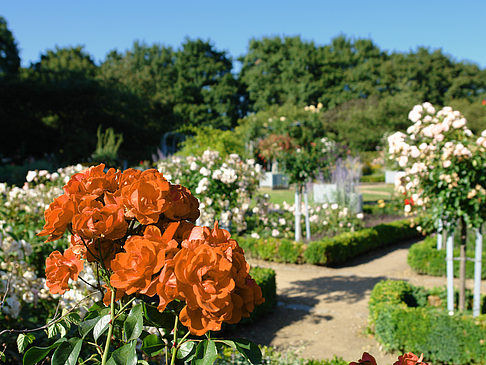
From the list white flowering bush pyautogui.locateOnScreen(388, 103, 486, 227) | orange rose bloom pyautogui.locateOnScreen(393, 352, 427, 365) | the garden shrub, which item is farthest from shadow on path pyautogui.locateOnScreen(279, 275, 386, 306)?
orange rose bloom pyautogui.locateOnScreen(393, 352, 427, 365)

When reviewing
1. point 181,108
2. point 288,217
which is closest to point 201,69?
point 181,108

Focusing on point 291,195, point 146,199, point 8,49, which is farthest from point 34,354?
point 8,49

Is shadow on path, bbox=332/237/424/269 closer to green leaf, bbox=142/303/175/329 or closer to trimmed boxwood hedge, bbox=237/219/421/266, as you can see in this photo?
trimmed boxwood hedge, bbox=237/219/421/266

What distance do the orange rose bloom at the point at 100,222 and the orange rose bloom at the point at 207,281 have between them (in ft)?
0.61

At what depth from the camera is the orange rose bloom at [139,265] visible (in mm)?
812

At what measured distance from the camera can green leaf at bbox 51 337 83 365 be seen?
84 centimetres

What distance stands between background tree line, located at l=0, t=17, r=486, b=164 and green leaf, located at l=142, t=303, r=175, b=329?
19589mm

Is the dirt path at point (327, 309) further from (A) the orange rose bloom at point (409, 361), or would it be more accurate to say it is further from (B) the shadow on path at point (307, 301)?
(A) the orange rose bloom at point (409, 361)

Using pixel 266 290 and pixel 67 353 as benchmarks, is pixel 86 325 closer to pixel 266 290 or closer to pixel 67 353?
pixel 67 353

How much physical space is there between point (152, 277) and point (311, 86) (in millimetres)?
30986

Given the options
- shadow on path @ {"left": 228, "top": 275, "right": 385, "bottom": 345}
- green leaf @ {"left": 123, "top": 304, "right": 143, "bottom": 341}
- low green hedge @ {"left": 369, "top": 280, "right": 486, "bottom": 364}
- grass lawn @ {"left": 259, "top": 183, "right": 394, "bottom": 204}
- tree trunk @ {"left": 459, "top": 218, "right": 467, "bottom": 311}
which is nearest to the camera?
green leaf @ {"left": 123, "top": 304, "right": 143, "bottom": 341}

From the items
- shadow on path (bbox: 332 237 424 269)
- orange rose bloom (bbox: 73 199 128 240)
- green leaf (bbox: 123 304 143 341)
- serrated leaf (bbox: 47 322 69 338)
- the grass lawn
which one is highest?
orange rose bloom (bbox: 73 199 128 240)

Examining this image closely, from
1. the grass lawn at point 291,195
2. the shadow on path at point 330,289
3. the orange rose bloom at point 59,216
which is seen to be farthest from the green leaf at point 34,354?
the grass lawn at point 291,195

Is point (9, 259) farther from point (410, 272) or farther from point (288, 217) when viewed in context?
point (288, 217)
